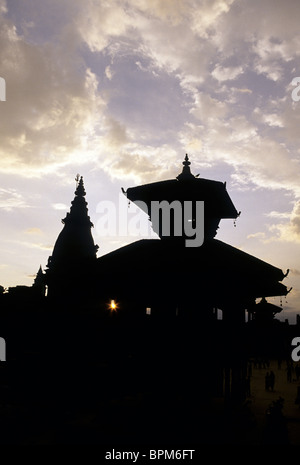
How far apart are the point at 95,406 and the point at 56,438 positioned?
3.06 metres

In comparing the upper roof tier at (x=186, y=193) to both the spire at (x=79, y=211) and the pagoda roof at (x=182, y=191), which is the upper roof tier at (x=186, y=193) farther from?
the spire at (x=79, y=211)

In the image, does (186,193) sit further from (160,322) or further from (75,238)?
(75,238)

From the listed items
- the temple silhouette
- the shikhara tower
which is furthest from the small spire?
the temple silhouette

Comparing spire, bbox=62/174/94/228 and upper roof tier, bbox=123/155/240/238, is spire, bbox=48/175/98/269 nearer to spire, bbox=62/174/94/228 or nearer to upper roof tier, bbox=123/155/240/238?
spire, bbox=62/174/94/228

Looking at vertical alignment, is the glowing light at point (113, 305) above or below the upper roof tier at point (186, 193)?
below

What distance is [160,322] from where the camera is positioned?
965 centimetres

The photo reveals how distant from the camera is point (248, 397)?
48.7 feet

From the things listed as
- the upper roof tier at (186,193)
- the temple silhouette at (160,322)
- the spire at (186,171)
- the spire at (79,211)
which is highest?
the spire at (79,211)

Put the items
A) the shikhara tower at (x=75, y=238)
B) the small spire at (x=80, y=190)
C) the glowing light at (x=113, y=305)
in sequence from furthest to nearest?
the small spire at (x=80, y=190) < the shikhara tower at (x=75, y=238) < the glowing light at (x=113, y=305)

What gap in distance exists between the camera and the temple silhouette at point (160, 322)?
375 inches

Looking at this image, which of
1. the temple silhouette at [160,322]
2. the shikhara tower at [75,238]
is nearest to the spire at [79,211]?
the shikhara tower at [75,238]

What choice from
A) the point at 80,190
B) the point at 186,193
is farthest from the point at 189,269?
the point at 80,190

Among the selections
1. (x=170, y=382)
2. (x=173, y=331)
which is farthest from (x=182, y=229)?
(x=170, y=382)
